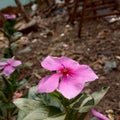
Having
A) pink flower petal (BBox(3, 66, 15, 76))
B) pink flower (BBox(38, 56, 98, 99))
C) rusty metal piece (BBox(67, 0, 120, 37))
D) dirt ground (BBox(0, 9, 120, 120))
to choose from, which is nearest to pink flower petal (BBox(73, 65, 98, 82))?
pink flower (BBox(38, 56, 98, 99))

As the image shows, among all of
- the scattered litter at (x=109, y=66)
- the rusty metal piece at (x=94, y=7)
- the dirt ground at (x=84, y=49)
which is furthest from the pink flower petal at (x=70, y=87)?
the rusty metal piece at (x=94, y=7)

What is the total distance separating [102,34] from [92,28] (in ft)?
1.01

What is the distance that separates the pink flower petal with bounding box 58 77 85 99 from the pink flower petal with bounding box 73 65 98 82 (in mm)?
13

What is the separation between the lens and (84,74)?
1.01 meters

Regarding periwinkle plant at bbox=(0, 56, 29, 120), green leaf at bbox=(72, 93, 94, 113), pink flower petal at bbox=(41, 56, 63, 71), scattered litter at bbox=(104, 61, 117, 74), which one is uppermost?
pink flower petal at bbox=(41, 56, 63, 71)

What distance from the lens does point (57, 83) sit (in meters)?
0.98

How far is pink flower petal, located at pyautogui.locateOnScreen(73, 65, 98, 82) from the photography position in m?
0.99

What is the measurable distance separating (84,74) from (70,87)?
2.2 inches

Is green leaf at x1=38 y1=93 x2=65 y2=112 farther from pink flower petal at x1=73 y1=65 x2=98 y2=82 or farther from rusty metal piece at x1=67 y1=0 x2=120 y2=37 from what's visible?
rusty metal piece at x1=67 y1=0 x2=120 y2=37

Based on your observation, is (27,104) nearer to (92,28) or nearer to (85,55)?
(85,55)

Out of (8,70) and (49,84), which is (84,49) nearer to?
(8,70)

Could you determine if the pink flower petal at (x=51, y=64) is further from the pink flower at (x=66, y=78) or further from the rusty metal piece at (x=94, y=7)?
the rusty metal piece at (x=94, y=7)

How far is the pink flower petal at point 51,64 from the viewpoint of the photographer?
3.35ft

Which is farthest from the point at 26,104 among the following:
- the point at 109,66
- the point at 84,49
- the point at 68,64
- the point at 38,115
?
the point at 84,49
